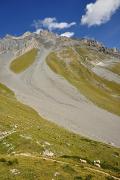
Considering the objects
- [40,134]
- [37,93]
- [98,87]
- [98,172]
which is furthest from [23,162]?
[98,87]

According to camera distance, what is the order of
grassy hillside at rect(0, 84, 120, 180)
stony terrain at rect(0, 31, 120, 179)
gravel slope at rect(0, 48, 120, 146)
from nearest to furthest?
1. grassy hillside at rect(0, 84, 120, 180)
2. stony terrain at rect(0, 31, 120, 179)
3. gravel slope at rect(0, 48, 120, 146)

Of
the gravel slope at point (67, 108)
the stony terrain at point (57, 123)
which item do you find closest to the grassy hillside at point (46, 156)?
the stony terrain at point (57, 123)

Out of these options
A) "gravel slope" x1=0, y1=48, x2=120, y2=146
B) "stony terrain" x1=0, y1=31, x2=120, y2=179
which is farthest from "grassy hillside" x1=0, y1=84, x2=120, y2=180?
"gravel slope" x1=0, y1=48, x2=120, y2=146

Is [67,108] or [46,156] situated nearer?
[46,156]

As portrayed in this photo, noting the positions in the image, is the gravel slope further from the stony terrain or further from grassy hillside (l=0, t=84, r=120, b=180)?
grassy hillside (l=0, t=84, r=120, b=180)

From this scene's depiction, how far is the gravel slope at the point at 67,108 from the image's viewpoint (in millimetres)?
92000

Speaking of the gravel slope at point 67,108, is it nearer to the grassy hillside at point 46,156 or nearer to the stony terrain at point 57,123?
the stony terrain at point 57,123

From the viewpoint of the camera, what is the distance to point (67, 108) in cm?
11931

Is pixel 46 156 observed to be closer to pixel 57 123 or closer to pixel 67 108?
pixel 57 123

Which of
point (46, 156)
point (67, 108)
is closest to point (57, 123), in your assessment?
point (67, 108)

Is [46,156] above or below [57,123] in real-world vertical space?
below

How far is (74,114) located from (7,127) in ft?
193

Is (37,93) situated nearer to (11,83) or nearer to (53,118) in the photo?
(11,83)

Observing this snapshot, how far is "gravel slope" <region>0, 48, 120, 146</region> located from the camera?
92.0 metres
